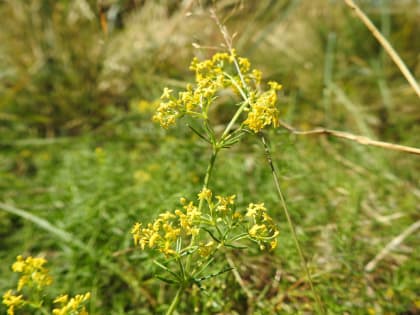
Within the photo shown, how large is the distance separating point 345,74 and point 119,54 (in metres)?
1.82

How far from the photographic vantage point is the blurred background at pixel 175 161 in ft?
4.50

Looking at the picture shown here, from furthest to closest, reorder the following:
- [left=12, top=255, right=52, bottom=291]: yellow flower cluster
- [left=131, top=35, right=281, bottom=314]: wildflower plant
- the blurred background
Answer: the blurred background < [left=12, top=255, right=52, bottom=291]: yellow flower cluster < [left=131, top=35, right=281, bottom=314]: wildflower plant

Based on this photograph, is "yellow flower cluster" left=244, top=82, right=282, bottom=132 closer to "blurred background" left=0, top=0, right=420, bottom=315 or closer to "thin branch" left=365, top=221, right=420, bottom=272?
"blurred background" left=0, top=0, right=420, bottom=315

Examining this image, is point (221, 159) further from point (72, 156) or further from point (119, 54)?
point (119, 54)

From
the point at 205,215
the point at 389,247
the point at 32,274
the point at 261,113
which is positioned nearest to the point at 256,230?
the point at 205,215

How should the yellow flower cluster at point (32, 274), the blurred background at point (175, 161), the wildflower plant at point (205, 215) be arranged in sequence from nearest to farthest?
the wildflower plant at point (205, 215)
the yellow flower cluster at point (32, 274)
the blurred background at point (175, 161)

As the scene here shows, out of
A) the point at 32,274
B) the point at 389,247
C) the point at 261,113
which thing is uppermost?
the point at 261,113

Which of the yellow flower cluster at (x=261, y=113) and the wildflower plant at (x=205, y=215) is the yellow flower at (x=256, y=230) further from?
the yellow flower cluster at (x=261, y=113)

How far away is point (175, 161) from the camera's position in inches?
70.5

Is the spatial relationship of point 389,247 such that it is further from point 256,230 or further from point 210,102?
point 210,102

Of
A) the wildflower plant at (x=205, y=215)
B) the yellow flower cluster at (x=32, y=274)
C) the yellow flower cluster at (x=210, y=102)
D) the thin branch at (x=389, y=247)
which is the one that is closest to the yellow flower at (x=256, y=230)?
the wildflower plant at (x=205, y=215)

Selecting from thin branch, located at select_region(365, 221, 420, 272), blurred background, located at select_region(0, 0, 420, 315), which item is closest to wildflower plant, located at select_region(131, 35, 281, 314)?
blurred background, located at select_region(0, 0, 420, 315)

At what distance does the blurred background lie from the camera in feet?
4.50

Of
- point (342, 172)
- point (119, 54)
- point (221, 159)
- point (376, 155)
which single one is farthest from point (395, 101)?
point (119, 54)
